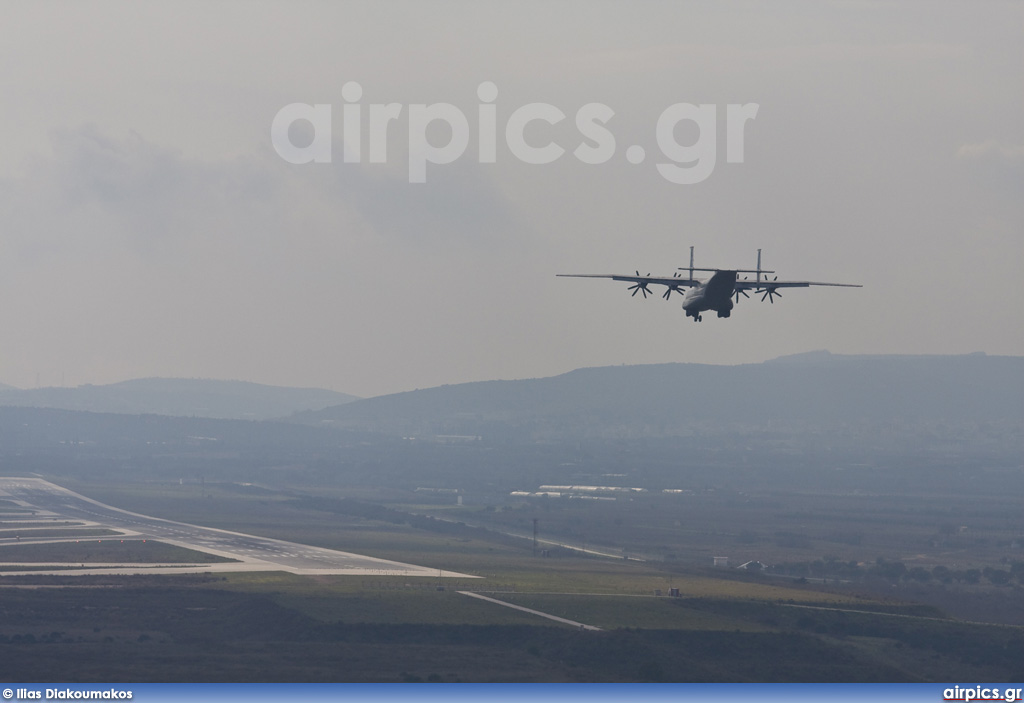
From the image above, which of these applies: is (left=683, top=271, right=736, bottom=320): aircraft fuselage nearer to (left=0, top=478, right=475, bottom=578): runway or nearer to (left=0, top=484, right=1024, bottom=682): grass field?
(left=0, top=484, right=1024, bottom=682): grass field

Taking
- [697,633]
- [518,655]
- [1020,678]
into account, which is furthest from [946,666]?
[518,655]

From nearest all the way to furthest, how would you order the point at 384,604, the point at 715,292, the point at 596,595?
the point at 715,292 → the point at 384,604 → the point at 596,595

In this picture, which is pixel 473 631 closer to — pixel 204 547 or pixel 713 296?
pixel 713 296

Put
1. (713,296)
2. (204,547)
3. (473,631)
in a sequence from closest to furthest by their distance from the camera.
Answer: (713,296), (473,631), (204,547)

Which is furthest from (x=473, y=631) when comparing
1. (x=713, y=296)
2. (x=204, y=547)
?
(x=204, y=547)

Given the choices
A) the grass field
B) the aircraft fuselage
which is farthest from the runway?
the aircraft fuselage

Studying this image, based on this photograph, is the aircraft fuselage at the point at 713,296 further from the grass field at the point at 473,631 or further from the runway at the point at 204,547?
the runway at the point at 204,547

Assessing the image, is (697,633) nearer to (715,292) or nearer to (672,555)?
(715,292)

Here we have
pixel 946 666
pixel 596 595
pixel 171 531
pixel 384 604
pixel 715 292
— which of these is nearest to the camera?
pixel 715 292

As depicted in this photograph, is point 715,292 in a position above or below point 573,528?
above
